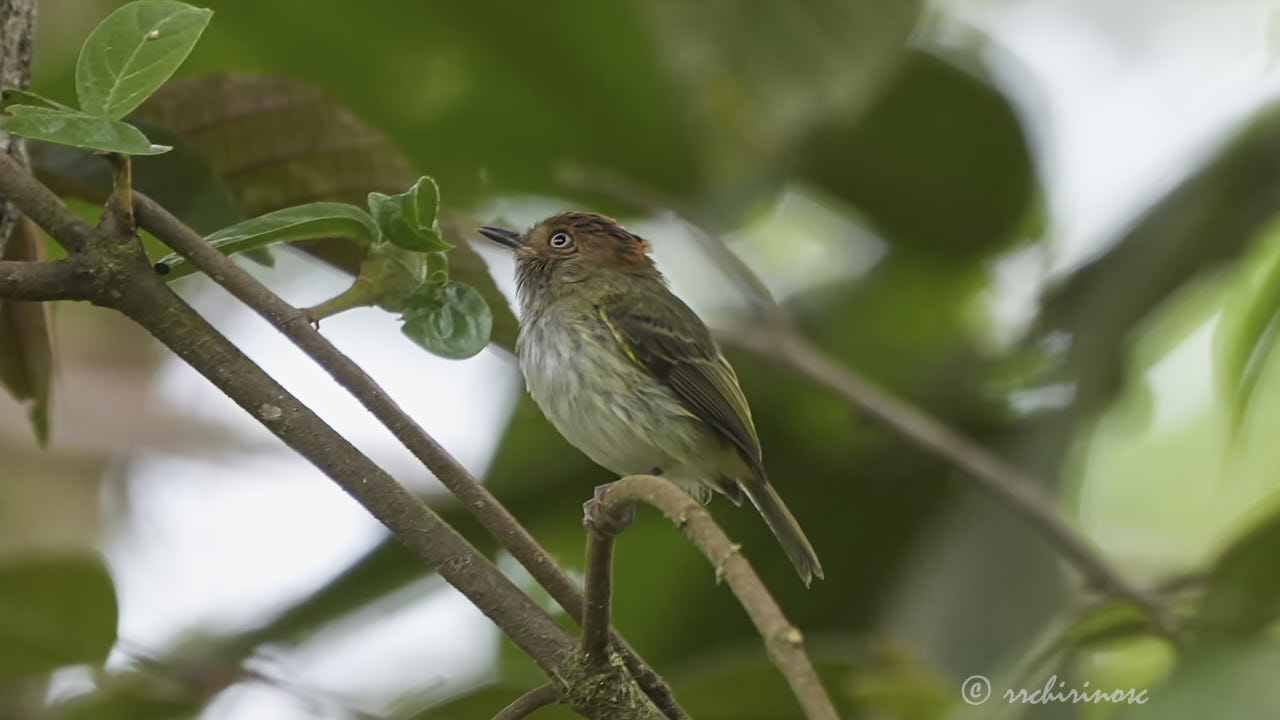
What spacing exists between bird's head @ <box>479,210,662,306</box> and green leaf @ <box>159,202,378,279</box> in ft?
5.41

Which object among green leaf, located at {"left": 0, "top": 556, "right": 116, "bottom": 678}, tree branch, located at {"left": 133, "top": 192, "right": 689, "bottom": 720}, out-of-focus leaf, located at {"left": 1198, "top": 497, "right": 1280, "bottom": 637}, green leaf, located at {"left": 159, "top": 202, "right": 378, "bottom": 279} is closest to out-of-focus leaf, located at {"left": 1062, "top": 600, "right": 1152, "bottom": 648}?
out-of-focus leaf, located at {"left": 1198, "top": 497, "right": 1280, "bottom": 637}

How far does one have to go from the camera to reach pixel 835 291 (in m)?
3.87

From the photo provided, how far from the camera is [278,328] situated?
1.23 m

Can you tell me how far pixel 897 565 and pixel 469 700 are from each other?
1.78 metres

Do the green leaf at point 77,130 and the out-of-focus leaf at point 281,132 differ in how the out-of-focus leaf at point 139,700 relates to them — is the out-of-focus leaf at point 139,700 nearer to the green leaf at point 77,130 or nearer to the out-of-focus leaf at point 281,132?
the out-of-focus leaf at point 281,132

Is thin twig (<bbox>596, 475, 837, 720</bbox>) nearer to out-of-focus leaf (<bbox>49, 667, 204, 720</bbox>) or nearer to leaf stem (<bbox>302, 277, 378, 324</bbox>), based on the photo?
leaf stem (<bbox>302, 277, 378, 324</bbox>)

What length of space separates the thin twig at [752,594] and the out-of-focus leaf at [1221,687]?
0.79 metres

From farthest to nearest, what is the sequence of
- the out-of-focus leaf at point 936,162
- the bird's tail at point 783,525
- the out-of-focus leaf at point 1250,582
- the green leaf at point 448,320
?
the out-of-focus leaf at point 936,162 < the bird's tail at point 783,525 < the out-of-focus leaf at point 1250,582 < the green leaf at point 448,320

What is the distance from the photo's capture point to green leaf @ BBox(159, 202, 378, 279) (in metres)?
1.32

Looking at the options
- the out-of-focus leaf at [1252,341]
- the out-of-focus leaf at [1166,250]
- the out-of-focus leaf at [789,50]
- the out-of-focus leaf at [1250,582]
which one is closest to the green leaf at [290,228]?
the out-of-focus leaf at [1252,341]

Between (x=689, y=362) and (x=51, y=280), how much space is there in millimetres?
1740

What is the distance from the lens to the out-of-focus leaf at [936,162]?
3656mm

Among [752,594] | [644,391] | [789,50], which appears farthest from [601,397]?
[752,594]

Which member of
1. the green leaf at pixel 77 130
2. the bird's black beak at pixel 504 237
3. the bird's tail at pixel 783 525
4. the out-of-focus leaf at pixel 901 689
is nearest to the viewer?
the green leaf at pixel 77 130
